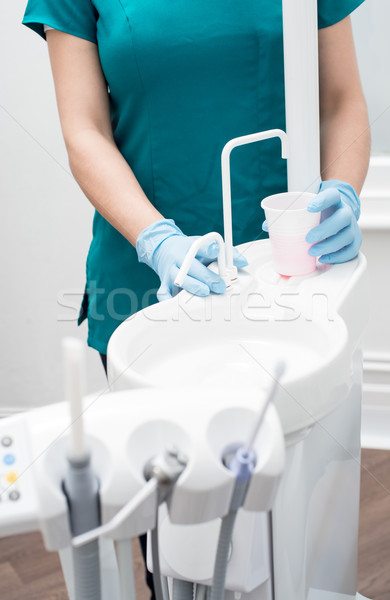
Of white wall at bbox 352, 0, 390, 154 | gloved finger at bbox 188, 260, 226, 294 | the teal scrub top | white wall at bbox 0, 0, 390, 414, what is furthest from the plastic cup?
white wall at bbox 352, 0, 390, 154

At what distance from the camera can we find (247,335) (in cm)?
98

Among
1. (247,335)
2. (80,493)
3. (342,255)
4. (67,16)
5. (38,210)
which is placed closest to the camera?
(80,493)

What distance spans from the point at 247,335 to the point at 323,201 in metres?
0.22

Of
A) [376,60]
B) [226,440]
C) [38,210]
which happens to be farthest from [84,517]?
[376,60]

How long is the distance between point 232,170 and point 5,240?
972 millimetres

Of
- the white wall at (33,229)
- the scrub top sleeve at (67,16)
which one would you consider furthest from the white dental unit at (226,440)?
the white wall at (33,229)

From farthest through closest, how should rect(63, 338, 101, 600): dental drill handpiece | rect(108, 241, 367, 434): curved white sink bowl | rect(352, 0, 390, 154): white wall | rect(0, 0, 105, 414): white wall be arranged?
rect(352, 0, 390, 154): white wall → rect(0, 0, 105, 414): white wall → rect(108, 241, 367, 434): curved white sink bowl → rect(63, 338, 101, 600): dental drill handpiece

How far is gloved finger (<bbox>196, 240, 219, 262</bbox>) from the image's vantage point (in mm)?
1048

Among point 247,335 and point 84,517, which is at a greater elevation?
point 84,517

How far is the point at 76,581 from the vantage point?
0.57 metres

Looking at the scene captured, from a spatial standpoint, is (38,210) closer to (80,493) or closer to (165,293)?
(165,293)

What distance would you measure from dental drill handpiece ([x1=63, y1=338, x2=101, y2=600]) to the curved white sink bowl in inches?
10.8

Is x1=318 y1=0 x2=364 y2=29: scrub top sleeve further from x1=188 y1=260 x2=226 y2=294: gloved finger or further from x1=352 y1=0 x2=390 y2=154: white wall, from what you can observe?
x1=352 y1=0 x2=390 y2=154: white wall

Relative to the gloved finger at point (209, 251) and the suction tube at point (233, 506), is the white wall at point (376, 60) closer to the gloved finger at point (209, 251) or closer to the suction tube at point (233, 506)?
the gloved finger at point (209, 251)
